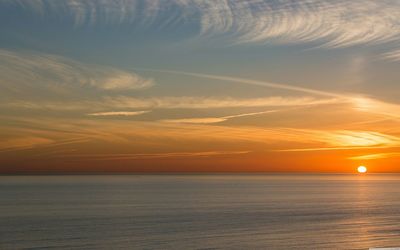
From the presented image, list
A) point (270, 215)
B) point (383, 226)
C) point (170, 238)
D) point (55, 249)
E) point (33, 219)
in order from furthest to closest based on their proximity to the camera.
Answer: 1. point (270, 215)
2. point (33, 219)
3. point (383, 226)
4. point (170, 238)
5. point (55, 249)

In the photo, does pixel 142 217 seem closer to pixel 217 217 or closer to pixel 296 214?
pixel 217 217

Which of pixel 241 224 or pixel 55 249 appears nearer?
pixel 55 249

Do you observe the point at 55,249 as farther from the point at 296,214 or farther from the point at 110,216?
the point at 296,214

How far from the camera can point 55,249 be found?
5797 cm

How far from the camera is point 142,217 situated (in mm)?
94625

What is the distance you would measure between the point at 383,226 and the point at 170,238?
32427 mm

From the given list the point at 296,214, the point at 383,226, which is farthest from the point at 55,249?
the point at 296,214

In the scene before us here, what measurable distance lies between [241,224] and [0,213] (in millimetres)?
47855

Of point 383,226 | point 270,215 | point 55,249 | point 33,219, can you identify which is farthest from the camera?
point 270,215

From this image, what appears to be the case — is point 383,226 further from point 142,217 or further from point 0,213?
point 0,213

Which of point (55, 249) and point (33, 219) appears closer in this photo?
point (55, 249)

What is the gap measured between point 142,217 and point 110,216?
5854mm

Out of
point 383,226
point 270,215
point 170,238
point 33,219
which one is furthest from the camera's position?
point 270,215

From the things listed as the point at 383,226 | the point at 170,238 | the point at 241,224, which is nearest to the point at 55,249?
the point at 170,238
